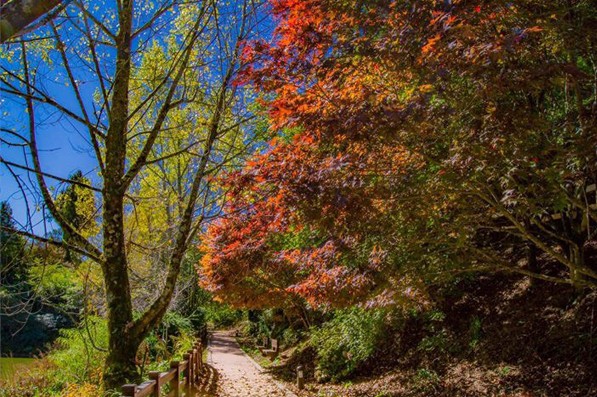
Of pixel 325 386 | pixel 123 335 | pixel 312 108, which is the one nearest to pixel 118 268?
pixel 123 335

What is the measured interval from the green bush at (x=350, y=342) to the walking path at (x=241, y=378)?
1.52m

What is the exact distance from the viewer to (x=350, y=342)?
1268cm

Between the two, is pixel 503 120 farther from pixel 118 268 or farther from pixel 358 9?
pixel 118 268

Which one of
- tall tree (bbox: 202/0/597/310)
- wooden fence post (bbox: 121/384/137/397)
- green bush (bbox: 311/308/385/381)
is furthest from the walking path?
wooden fence post (bbox: 121/384/137/397)

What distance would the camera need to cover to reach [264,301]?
16.2 metres

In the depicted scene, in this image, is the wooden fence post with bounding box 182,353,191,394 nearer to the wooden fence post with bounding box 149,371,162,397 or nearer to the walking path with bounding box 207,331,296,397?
the walking path with bounding box 207,331,296,397

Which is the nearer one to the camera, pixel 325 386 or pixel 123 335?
pixel 123 335

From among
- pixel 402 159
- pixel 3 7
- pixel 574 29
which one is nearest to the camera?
pixel 3 7

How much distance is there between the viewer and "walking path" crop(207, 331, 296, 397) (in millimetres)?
11391

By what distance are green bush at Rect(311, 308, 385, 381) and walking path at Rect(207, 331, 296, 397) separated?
152 centimetres

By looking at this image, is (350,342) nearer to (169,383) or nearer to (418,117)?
(169,383)

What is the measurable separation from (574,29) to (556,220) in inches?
269

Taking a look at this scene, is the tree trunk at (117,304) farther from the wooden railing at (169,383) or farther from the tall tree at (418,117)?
the tall tree at (418,117)

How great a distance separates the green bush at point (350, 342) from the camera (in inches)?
475
